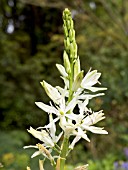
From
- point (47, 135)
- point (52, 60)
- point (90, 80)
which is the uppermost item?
point (52, 60)

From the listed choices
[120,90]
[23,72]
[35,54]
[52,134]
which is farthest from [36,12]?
[52,134]

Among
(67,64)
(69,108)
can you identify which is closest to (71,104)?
(69,108)

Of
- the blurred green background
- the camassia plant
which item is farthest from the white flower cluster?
the blurred green background

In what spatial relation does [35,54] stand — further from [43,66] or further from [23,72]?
[23,72]

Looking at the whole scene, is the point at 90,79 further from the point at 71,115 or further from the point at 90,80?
the point at 71,115

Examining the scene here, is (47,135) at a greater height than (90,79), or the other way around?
(90,79)

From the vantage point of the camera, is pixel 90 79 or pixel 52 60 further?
pixel 52 60

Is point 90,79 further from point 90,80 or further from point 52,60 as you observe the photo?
point 52,60

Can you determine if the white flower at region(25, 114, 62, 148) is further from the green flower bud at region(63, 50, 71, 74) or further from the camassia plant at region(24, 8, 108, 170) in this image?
the green flower bud at region(63, 50, 71, 74)
